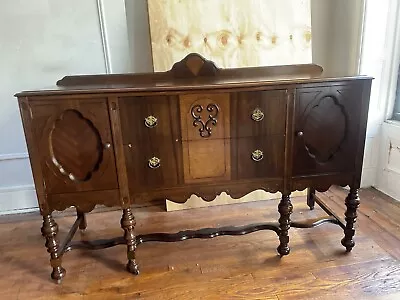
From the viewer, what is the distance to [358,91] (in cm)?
159

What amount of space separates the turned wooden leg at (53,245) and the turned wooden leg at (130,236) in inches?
12.7

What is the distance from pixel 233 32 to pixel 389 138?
54.1 inches

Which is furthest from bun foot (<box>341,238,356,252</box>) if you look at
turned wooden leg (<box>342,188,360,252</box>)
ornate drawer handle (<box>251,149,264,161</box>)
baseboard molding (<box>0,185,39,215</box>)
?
baseboard molding (<box>0,185,39,215</box>)

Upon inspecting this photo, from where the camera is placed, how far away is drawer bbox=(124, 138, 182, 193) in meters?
1.54

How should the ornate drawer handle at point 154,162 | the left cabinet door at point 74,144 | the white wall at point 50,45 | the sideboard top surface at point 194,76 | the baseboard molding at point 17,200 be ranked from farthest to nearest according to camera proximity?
the baseboard molding at point 17,200
the white wall at point 50,45
the sideboard top surface at point 194,76
the ornate drawer handle at point 154,162
the left cabinet door at point 74,144

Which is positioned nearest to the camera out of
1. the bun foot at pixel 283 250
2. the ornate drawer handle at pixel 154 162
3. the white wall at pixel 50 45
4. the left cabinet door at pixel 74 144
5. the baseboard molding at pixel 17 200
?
the left cabinet door at pixel 74 144

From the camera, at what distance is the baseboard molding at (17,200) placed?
2.39m

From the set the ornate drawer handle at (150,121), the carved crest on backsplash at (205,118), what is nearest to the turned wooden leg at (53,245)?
the ornate drawer handle at (150,121)

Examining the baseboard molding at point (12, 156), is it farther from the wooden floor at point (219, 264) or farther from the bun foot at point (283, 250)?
the bun foot at point (283, 250)

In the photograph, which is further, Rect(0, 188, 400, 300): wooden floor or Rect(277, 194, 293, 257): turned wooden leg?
Rect(277, 194, 293, 257): turned wooden leg

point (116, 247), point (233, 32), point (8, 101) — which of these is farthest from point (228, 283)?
point (8, 101)

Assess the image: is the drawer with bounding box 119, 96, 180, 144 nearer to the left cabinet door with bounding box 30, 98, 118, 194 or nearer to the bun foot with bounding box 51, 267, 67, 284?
the left cabinet door with bounding box 30, 98, 118, 194

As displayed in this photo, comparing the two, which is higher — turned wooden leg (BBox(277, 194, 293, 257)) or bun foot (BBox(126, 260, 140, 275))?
turned wooden leg (BBox(277, 194, 293, 257))

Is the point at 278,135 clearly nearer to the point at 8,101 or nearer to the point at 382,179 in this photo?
the point at 382,179
